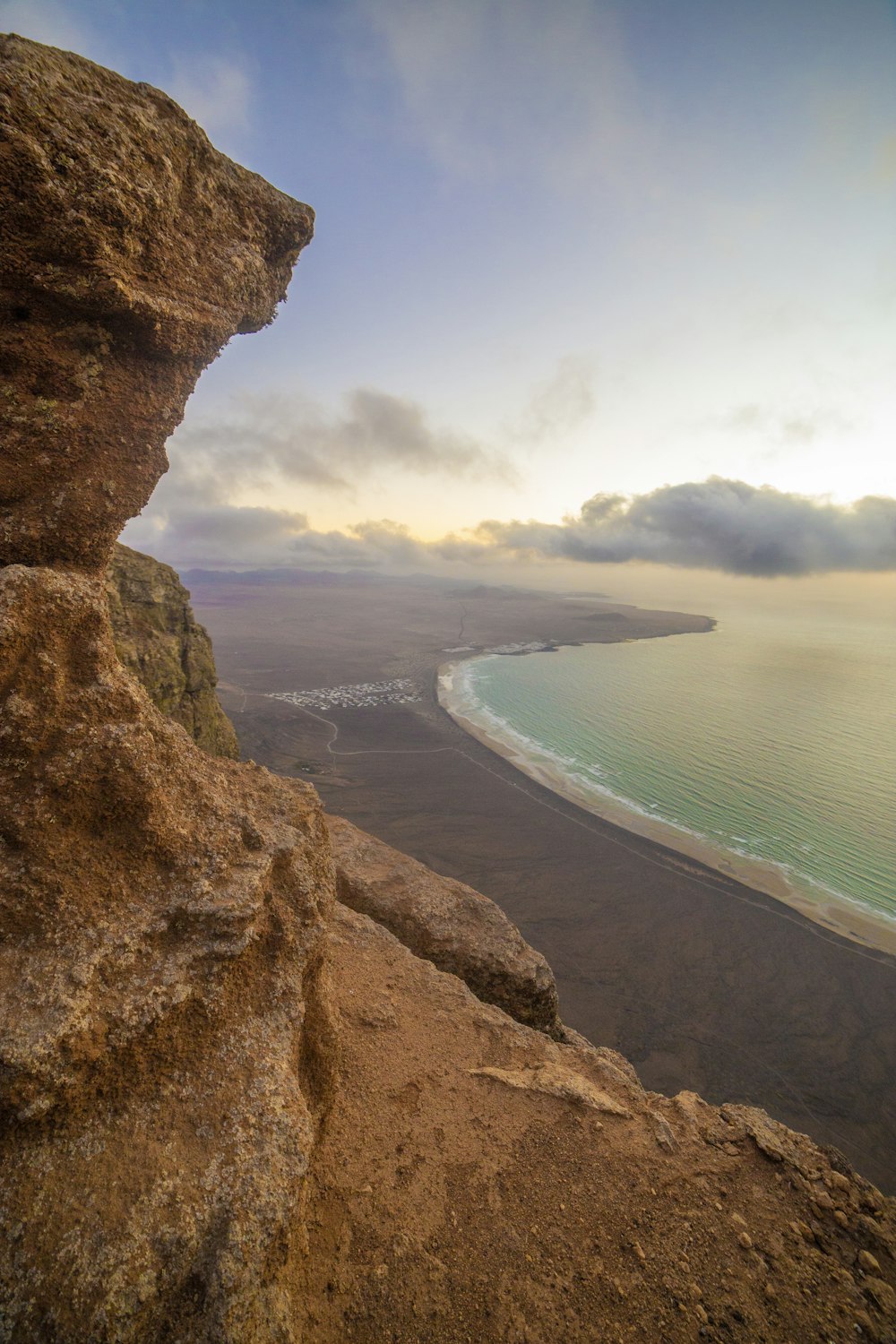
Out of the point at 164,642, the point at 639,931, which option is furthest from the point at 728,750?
the point at 164,642

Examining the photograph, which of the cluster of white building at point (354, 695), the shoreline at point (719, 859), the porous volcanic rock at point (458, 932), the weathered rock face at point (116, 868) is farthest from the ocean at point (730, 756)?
the weathered rock face at point (116, 868)

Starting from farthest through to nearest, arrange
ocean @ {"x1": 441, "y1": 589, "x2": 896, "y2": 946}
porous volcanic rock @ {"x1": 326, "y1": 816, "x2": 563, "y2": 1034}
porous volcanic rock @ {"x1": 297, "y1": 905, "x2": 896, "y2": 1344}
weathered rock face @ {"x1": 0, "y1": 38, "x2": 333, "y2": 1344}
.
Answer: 1. ocean @ {"x1": 441, "y1": 589, "x2": 896, "y2": 946}
2. porous volcanic rock @ {"x1": 326, "y1": 816, "x2": 563, "y2": 1034}
3. porous volcanic rock @ {"x1": 297, "y1": 905, "x2": 896, "y2": 1344}
4. weathered rock face @ {"x1": 0, "y1": 38, "x2": 333, "y2": 1344}

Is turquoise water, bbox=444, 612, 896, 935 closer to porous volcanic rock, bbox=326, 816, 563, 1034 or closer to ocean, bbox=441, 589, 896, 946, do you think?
ocean, bbox=441, 589, 896, 946

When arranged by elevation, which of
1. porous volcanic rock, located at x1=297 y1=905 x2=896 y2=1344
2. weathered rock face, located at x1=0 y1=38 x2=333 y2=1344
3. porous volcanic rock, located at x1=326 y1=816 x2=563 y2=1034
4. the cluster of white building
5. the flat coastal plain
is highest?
weathered rock face, located at x1=0 y1=38 x2=333 y2=1344

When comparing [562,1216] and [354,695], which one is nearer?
[562,1216]

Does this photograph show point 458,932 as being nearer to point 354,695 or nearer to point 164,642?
point 164,642

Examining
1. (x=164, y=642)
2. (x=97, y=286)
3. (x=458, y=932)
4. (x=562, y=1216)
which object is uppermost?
(x=97, y=286)

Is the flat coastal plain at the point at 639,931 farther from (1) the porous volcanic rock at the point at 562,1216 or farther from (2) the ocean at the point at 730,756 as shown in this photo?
(1) the porous volcanic rock at the point at 562,1216

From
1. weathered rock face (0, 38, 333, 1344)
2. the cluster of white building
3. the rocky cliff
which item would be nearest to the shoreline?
the cluster of white building
